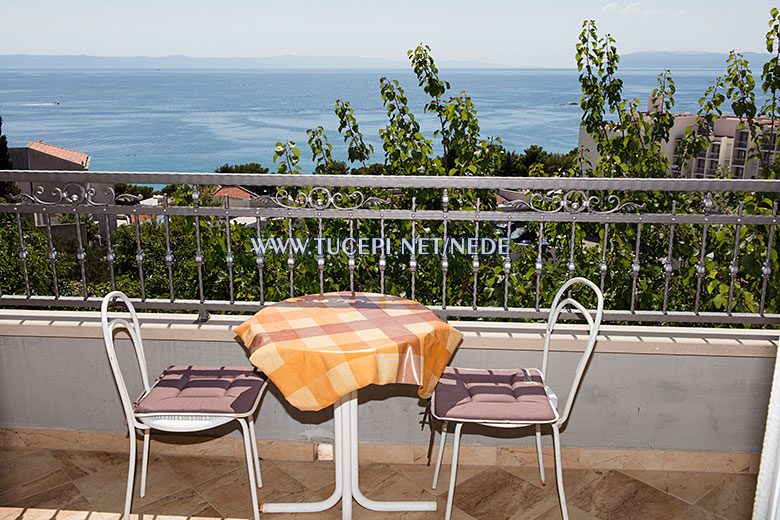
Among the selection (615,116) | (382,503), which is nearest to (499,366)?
(382,503)

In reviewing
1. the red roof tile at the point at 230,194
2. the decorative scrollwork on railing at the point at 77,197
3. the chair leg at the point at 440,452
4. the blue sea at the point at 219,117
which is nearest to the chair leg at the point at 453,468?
the chair leg at the point at 440,452

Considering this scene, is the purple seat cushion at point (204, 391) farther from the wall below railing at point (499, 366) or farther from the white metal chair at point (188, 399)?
the wall below railing at point (499, 366)

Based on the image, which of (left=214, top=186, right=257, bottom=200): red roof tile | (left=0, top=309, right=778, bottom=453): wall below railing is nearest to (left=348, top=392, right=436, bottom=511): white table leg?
(left=0, top=309, right=778, bottom=453): wall below railing

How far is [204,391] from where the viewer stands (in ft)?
8.00

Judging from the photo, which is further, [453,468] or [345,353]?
[453,468]

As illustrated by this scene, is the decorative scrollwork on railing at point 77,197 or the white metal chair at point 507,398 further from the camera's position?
the decorative scrollwork on railing at point 77,197

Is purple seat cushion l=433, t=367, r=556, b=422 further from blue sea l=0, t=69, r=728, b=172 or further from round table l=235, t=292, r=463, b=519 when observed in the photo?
blue sea l=0, t=69, r=728, b=172

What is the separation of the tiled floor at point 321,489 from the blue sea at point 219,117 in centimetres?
3939

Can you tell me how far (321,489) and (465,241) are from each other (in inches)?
60.0

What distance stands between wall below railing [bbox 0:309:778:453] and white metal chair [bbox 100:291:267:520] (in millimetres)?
373

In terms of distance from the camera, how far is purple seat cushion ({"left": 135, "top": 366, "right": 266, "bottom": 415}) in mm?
2299

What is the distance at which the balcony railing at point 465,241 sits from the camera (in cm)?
278

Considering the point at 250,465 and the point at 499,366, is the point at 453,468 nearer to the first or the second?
the point at 499,366

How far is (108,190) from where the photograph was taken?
280 cm
